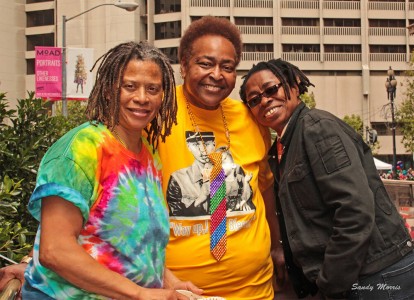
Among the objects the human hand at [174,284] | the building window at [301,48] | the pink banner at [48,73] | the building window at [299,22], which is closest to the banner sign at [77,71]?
the pink banner at [48,73]

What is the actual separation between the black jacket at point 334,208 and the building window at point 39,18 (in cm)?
5462

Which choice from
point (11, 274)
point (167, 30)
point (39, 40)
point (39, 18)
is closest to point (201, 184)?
point (11, 274)

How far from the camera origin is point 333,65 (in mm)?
50125

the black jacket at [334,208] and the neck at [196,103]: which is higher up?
the neck at [196,103]

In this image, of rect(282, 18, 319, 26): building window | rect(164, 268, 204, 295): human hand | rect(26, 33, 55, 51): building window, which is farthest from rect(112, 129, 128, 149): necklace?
rect(26, 33, 55, 51): building window

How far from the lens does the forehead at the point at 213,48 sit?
2.76 m

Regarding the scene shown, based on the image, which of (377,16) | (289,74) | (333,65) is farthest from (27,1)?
(289,74)

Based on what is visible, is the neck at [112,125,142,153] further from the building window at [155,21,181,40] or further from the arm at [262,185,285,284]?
the building window at [155,21,181,40]

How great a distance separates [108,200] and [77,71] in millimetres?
13918

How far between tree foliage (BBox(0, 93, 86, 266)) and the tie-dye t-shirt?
1.83 meters

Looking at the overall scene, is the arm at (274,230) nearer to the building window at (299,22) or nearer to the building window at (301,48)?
the building window at (301,48)

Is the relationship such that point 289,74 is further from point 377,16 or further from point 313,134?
point 377,16

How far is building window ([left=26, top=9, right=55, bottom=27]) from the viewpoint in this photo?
174 feet

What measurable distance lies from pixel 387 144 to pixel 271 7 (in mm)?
17970
